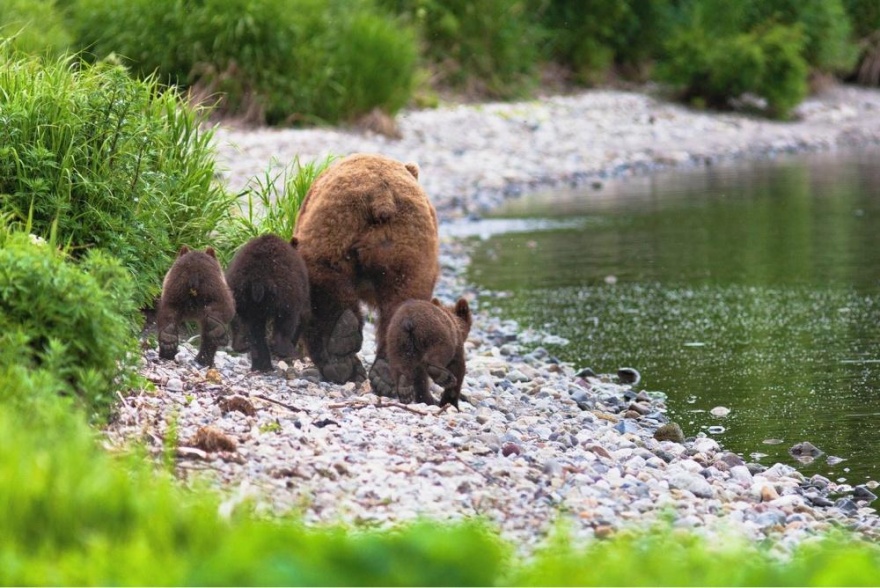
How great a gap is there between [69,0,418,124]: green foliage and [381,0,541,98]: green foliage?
4.88 metres

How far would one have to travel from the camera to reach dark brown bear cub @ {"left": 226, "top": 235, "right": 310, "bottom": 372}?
23.6ft

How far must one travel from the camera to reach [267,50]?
20156 mm

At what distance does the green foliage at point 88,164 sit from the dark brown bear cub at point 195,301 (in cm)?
40

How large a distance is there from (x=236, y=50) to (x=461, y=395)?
13113 millimetres

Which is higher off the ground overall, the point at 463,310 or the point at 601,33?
the point at 463,310

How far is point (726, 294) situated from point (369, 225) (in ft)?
19.3

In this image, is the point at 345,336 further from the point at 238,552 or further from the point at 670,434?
the point at 238,552

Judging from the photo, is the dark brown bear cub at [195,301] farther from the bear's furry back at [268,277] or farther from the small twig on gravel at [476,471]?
the small twig on gravel at [476,471]

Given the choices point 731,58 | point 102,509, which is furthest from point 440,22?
point 102,509

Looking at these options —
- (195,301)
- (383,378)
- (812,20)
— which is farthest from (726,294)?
(812,20)

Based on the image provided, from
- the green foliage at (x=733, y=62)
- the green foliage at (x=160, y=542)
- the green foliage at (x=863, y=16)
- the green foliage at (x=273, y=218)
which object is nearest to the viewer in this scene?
the green foliage at (x=160, y=542)

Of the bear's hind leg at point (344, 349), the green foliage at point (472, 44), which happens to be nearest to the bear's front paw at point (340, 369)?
the bear's hind leg at point (344, 349)

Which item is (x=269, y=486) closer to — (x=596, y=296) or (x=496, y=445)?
(x=496, y=445)

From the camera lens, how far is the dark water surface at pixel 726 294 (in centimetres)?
823
